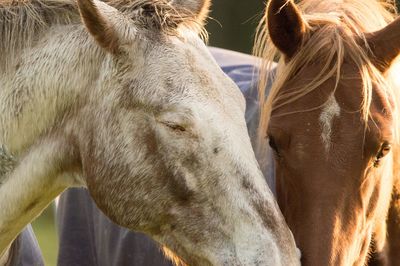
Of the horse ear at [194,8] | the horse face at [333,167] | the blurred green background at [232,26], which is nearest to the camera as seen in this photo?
the horse face at [333,167]

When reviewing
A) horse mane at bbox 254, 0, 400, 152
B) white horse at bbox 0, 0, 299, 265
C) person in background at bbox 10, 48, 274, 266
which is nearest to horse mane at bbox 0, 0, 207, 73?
white horse at bbox 0, 0, 299, 265

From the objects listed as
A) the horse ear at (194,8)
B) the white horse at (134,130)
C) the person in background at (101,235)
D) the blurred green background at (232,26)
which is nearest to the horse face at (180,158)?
the white horse at (134,130)

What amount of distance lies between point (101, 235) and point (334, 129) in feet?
6.50

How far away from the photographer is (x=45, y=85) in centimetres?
301

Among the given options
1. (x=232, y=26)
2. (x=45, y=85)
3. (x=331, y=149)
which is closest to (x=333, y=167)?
(x=331, y=149)

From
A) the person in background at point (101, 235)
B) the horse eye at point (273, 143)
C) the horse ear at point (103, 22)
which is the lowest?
the person in background at point (101, 235)

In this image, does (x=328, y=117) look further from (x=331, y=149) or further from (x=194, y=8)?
(x=194, y=8)

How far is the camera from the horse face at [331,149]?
3000 millimetres

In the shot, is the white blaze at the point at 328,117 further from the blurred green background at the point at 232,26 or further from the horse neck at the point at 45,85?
the blurred green background at the point at 232,26

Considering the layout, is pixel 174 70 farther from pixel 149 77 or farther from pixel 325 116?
pixel 325 116

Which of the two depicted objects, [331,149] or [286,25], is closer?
[331,149]

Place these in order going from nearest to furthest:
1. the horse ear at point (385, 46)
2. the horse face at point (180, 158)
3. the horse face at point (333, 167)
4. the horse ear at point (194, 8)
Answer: the horse face at point (180, 158), the horse face at point (333, 167), the horse ear at point (194, 8), the horse ear at point (385, 46)

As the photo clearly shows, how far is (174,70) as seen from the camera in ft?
9.52

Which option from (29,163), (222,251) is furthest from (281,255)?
(29,163)
